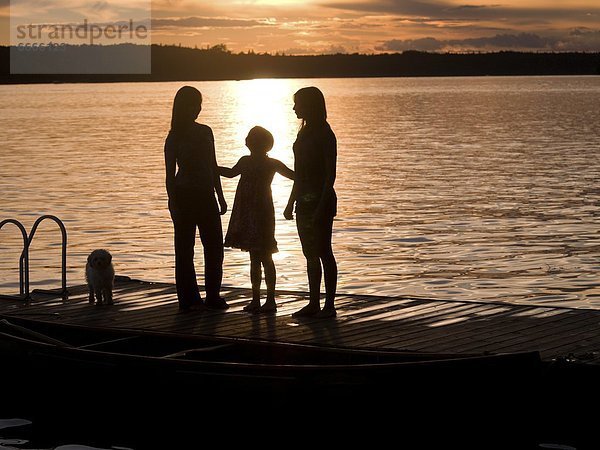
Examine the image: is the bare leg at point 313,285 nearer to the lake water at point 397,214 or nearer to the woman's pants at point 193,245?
the woman's pants at point 193,245

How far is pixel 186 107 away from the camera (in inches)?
467

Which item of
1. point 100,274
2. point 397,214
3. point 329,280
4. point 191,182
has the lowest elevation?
point 397,214

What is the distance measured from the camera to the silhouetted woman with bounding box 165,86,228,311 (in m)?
11.9

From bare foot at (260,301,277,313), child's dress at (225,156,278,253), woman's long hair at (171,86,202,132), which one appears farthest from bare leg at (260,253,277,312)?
woman's long hair at (171,86,202,132)

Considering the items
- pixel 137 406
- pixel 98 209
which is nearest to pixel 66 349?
pixel 137 406

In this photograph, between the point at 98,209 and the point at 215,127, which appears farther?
the point at 215,127

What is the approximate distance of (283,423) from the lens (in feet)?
33.2

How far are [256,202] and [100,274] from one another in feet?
7.47

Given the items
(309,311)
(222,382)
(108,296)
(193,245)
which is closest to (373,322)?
(309,311)

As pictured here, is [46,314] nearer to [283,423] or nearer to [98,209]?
[283,423]

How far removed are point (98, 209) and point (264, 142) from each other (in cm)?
2008

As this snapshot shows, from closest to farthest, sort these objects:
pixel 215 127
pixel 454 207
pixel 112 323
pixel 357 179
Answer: pixel 112 323 → pixel 454 207 → pixel 357 179 → pixel 215 127

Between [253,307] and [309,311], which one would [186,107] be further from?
[309,311]

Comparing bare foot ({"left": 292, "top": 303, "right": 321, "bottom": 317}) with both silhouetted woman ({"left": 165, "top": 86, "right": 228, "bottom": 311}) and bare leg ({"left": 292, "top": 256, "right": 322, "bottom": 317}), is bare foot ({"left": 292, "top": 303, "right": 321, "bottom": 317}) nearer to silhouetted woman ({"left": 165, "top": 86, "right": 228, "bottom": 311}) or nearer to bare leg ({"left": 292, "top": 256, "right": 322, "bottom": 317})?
bare leg ({"left": 292, "top": 256, "right": 322, "bottom": 317})
